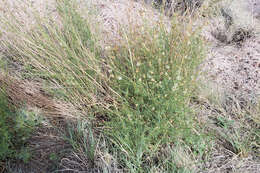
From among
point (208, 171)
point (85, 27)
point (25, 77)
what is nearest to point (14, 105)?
point (25, 77)

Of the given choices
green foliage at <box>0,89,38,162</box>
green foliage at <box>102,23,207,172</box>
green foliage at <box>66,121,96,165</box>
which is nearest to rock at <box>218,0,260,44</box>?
green foliage at <box>102,23,207,172</box>

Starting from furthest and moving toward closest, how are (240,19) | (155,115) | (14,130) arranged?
(240,19)
(14,130)
(155,115)

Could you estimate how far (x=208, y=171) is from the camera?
178 cm

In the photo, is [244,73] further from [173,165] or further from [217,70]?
[173,165]

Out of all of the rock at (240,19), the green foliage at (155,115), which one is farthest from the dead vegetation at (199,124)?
the rock at (240,19)

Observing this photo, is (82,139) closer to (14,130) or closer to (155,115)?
(14,130)

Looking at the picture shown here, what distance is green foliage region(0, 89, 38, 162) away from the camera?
1812 mm

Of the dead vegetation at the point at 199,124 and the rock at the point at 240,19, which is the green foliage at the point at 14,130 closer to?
the dead vegetation at the point at 199,124

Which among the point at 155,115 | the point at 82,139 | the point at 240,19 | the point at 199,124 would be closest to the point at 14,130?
the point at 82,139

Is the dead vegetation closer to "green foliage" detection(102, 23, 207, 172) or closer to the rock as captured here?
"green foliage" detection(102, 23, 207, 172)

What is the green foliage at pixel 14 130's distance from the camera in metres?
1.81

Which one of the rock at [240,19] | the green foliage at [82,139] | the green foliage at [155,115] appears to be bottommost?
the green foliage at [82,139]

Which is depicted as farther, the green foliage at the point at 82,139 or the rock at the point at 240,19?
the rock at the point at 240,19

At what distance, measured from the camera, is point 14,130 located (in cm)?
195
